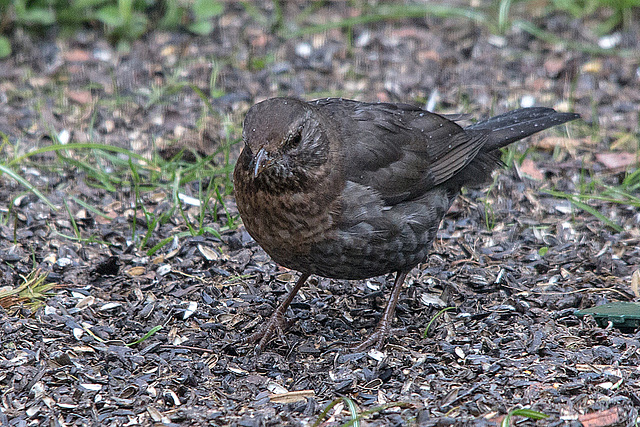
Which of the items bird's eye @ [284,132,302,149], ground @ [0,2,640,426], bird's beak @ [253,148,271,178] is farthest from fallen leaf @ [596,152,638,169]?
bird's beak @ [253,148,271,178]

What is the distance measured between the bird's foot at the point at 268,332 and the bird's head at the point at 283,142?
2.88 feet

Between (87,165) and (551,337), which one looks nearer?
(551,337)

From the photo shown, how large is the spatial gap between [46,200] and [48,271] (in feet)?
1.95

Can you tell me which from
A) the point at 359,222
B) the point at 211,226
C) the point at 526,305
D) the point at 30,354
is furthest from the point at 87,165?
the point at 526,305

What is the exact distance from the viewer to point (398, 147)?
4664 millimetres

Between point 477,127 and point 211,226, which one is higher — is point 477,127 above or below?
above

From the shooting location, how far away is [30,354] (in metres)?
4.18

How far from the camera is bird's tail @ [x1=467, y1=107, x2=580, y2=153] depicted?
5219mm

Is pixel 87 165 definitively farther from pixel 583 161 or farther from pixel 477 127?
pixel 583 161

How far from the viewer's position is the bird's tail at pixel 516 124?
522 centimetres

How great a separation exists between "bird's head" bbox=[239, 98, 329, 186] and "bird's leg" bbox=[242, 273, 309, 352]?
30.7 inches

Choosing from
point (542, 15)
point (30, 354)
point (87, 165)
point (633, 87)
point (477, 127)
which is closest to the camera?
point (30, 354)

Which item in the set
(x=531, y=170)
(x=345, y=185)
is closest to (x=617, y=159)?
(x=531, y=170)

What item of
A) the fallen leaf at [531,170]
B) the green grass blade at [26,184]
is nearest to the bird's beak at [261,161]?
the green grass blade at [26,184]
